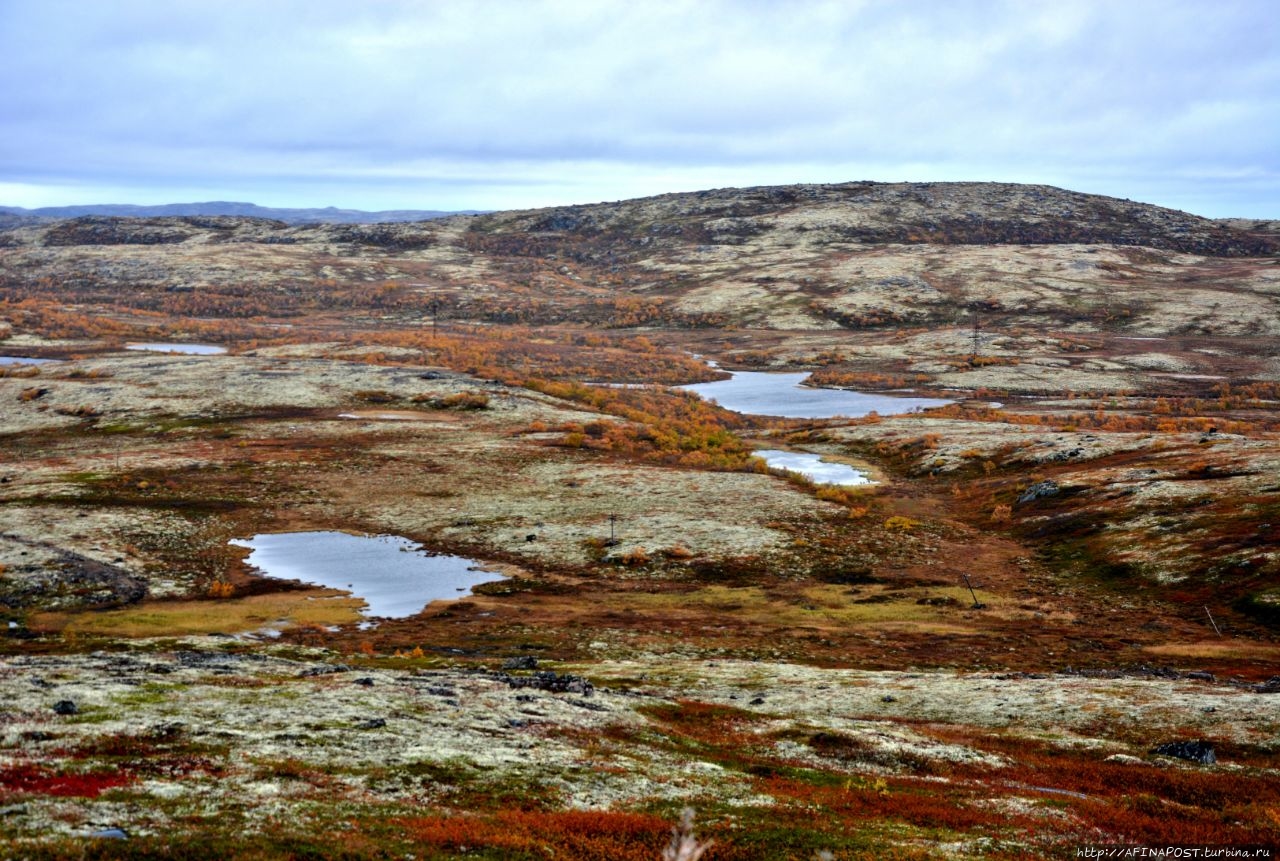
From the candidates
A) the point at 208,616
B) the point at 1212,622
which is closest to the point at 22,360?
the point at 208,616

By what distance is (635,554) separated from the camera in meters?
65.6

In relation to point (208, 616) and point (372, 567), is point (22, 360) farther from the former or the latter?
point (208, 616)

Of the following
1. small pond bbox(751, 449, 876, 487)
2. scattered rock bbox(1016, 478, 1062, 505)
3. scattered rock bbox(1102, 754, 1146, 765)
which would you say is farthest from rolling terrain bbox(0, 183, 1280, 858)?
small pond bbox(751, 449, 876, 487)

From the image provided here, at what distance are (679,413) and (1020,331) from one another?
105368 mm

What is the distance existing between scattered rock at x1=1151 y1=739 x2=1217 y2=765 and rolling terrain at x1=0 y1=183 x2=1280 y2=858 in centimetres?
32

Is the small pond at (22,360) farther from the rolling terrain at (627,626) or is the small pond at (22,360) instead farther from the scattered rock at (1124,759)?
the scattered rock at (1124,759)

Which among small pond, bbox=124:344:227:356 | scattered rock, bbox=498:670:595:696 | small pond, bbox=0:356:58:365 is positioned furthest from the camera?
small pond, bbox=124:344:227:356

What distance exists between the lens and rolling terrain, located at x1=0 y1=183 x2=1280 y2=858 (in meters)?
19.5

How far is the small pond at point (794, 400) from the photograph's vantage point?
139 metres

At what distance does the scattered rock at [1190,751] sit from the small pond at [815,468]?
2346 inches

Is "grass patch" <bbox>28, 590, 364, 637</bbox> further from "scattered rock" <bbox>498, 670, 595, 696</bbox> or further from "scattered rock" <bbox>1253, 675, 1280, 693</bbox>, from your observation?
"scattered rock" <bbox>1253, 675, 1280, 693</bbox>

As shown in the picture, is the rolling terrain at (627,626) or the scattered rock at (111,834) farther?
the rolling terrain at (627,626)

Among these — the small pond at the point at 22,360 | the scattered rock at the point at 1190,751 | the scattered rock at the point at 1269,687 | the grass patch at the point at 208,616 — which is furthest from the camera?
the small pond at the point at 22,360

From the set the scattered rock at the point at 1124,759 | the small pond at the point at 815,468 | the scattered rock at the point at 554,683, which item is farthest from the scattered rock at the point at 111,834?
the small pond at the point at 815,468
